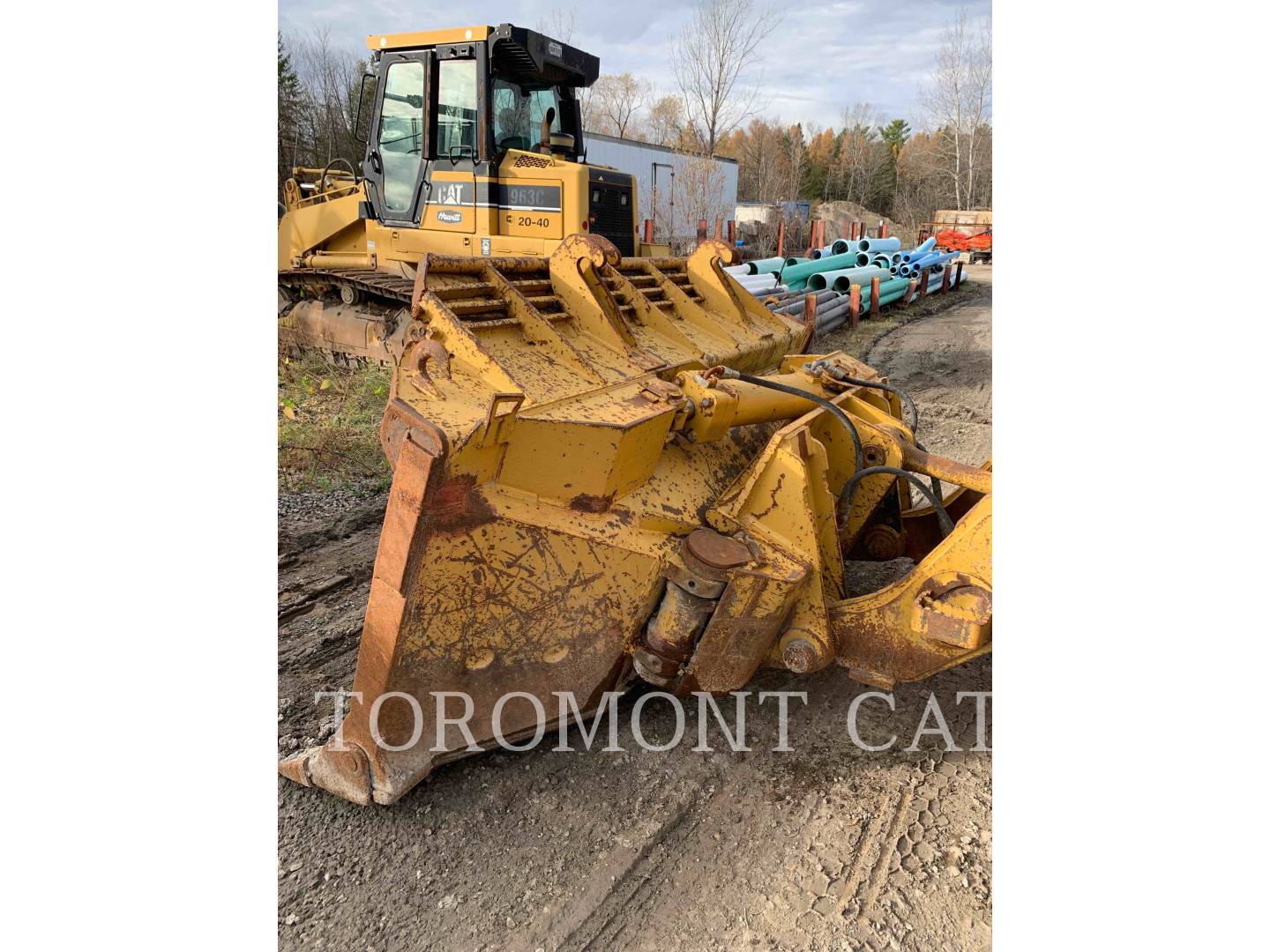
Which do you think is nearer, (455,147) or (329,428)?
(329,428)

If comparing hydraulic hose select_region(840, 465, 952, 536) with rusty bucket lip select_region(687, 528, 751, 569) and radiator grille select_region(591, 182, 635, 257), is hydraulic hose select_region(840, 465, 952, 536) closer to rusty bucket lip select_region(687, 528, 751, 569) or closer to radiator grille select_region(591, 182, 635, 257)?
rusty bucket lip select_region(687, 528, 751, 569)

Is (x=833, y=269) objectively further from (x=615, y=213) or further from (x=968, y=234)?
(x=968, y=234)

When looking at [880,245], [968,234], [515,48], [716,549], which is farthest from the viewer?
[968,234]

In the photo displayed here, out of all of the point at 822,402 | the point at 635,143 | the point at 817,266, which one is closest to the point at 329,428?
the point at 822,402

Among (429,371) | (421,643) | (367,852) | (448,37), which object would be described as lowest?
(367,852)

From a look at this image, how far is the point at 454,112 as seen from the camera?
5914 millimetres

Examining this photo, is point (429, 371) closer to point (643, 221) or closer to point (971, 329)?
point (971, 329)

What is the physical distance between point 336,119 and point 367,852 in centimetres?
809

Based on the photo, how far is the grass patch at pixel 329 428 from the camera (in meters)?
5.09

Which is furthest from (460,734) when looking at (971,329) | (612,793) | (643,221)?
(643,221)

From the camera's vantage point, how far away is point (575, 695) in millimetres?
2414

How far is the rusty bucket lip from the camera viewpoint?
2355mm

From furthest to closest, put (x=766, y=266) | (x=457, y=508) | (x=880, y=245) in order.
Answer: (x=880, y=245) → (x=766, y=266) → (x=457, y=508)

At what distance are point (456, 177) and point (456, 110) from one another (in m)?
0.46
